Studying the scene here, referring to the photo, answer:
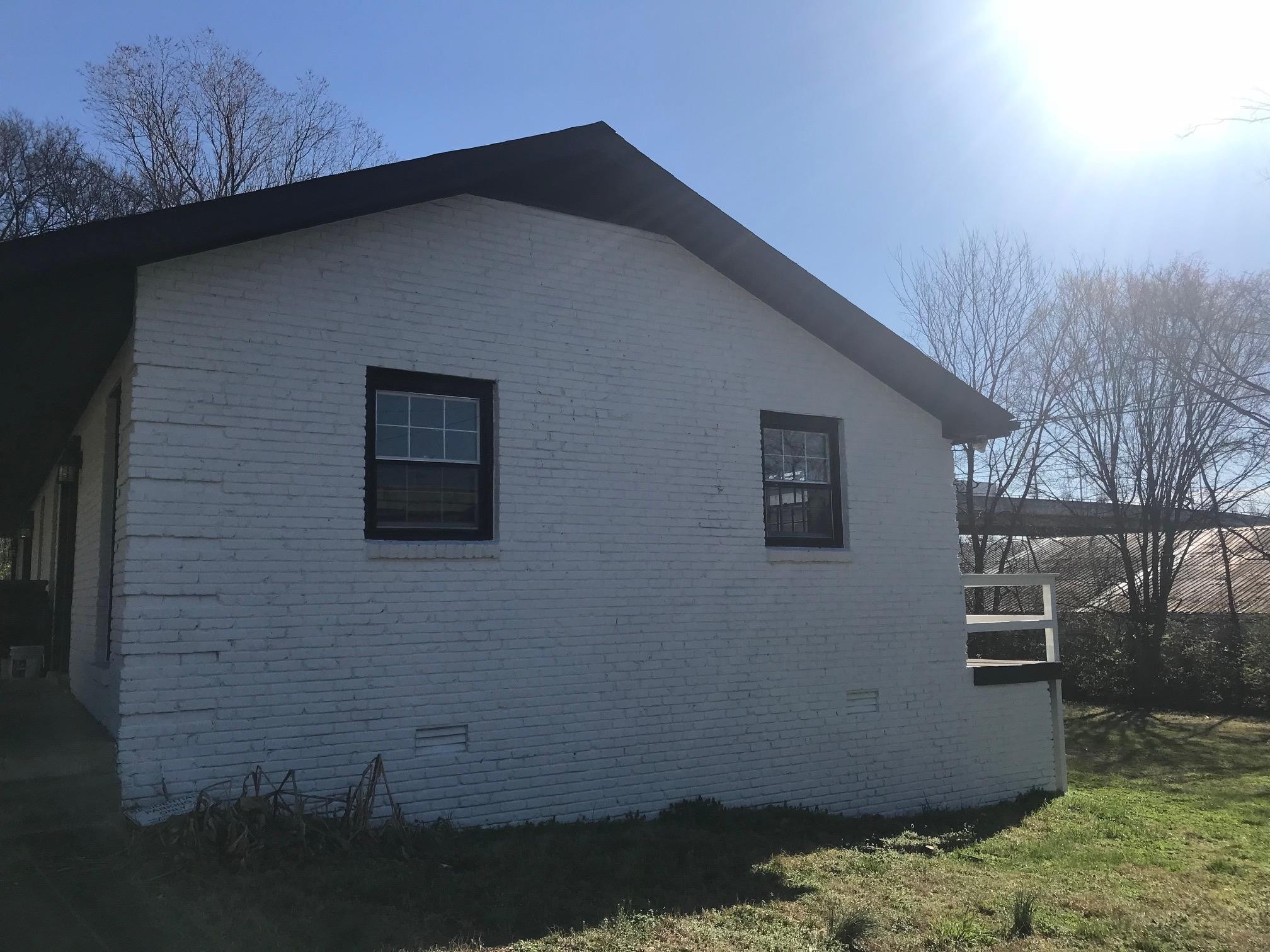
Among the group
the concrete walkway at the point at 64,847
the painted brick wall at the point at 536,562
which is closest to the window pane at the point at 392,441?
the painted brick wall at the point at 536,562

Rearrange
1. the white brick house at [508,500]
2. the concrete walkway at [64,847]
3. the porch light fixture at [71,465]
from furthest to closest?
the porch light fixture at [71,465]
the white brick house at [508,500]
the concrete walkway at [64,847]

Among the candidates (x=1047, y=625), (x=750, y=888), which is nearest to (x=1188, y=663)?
(x=1047, y=625)

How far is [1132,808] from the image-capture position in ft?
34.9

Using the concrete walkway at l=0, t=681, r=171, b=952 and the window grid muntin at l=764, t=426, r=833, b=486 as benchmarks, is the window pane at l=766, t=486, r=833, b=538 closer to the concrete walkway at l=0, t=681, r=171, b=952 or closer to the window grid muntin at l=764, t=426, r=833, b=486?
the window grid muntin at l=764, t=426, r=833, b=486

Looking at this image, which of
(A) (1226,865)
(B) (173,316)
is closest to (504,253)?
(B) (173,316)

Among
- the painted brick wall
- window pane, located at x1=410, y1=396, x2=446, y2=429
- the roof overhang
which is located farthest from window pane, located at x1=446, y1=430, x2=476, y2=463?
the roof overhang

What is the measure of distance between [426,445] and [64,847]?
144 inches

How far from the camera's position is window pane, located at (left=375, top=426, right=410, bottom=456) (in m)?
7.78

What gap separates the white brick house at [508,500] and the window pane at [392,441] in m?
0.02

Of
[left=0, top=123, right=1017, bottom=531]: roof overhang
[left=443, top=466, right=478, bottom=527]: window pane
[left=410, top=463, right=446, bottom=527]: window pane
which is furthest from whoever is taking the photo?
[left=443, top=466, right=478, bottom=527]: window pane

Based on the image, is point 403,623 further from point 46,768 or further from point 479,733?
point 46,768

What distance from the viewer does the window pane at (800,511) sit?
32.6 feet

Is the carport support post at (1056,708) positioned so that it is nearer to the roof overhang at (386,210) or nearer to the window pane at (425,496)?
the roof overhang at (386,210)

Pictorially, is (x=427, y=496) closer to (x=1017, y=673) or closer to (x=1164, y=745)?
(x=1017, y=673)
